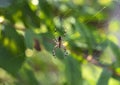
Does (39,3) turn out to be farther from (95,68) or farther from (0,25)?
(95,68)

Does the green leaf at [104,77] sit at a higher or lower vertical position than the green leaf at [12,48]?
lower

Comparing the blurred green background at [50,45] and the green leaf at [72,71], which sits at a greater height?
the blurred green background at [50,45]

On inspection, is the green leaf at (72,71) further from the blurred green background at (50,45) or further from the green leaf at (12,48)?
the green leaf at (12,48)

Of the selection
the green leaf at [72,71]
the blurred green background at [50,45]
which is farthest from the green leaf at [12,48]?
the green leaf at [72,71]

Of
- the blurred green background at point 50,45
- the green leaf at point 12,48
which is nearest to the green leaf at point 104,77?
the blurred green background at point 50,45

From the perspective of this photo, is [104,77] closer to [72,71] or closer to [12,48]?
[72,71]

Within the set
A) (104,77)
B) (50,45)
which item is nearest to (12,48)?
(50,45)
